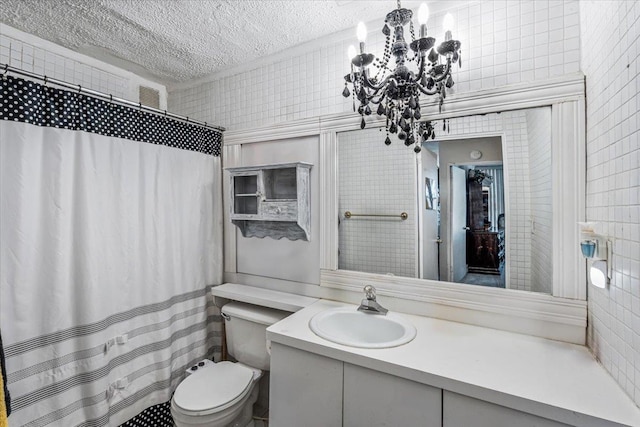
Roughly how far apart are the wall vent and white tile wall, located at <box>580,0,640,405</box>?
2.51 m

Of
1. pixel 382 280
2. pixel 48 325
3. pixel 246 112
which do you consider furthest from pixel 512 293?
pixel 48 325

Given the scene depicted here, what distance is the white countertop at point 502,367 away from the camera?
79 centimetres

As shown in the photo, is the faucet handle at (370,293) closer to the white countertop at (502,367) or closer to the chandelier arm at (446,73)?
the white countertop at (502,367)

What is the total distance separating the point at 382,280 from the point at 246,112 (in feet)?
4.65

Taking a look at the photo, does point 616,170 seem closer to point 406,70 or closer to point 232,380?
point 406,70

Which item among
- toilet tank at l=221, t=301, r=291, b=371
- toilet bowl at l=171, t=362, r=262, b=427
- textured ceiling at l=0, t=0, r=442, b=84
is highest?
textured ceiling at l=0, t=0, r=442, b=84

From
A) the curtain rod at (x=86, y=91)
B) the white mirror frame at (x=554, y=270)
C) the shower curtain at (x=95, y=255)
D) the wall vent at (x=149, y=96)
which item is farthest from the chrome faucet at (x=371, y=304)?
the wall vent at (x=149, y=96)

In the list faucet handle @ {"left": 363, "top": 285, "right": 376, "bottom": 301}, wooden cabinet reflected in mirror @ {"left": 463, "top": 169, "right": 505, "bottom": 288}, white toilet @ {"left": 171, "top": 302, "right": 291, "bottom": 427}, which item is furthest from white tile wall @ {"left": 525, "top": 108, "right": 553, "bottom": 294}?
white toilet @ {"left": 171, "top": 302, "right": 291, "bottom": 427}

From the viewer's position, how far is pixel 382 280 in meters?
1.52

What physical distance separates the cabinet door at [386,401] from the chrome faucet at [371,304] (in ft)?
1.23

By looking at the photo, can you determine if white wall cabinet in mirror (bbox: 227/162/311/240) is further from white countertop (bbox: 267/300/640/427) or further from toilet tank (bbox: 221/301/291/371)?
white countertop (bbox: 267/300/640/427)

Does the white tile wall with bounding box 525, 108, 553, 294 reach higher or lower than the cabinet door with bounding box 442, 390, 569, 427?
higher

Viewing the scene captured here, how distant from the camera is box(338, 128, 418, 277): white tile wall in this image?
1507 mm

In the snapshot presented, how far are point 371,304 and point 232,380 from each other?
2.81ft
